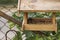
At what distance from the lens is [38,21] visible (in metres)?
1.20

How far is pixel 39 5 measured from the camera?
0.97 meters

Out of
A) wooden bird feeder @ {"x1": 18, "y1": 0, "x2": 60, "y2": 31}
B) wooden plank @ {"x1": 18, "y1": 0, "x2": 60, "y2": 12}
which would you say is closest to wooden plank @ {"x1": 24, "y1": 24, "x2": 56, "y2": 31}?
wooden bird feeder @ {"x1": 18, "y1": 0, "x2": 60, "y2": 31}

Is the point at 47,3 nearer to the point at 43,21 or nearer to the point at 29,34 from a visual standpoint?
the point at 43,21

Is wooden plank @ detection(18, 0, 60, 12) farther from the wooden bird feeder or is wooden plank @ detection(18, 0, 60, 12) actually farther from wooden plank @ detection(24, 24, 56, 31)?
wooden plank @ detection(24, 24, 56, 31)

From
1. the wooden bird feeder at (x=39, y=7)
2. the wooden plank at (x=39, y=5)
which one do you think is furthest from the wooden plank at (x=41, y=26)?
the wooden plank at (x=39, y=5)

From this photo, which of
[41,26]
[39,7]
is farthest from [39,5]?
[41,26]

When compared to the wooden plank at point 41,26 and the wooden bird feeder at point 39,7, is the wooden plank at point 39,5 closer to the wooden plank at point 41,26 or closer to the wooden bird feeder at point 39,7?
the wooden bird feeder at point 39,7

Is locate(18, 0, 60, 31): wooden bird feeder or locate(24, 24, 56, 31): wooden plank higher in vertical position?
Result: locate(18, 0, 60, 31): wooden bird feeder

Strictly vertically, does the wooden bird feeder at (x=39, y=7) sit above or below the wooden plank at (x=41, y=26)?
above

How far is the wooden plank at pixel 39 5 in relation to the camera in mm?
944

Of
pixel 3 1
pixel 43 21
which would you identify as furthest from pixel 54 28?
pixel 3 1

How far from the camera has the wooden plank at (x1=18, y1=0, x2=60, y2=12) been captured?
94 centimetres

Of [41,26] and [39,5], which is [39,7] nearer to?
[39,5]

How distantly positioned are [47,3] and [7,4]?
139cm
